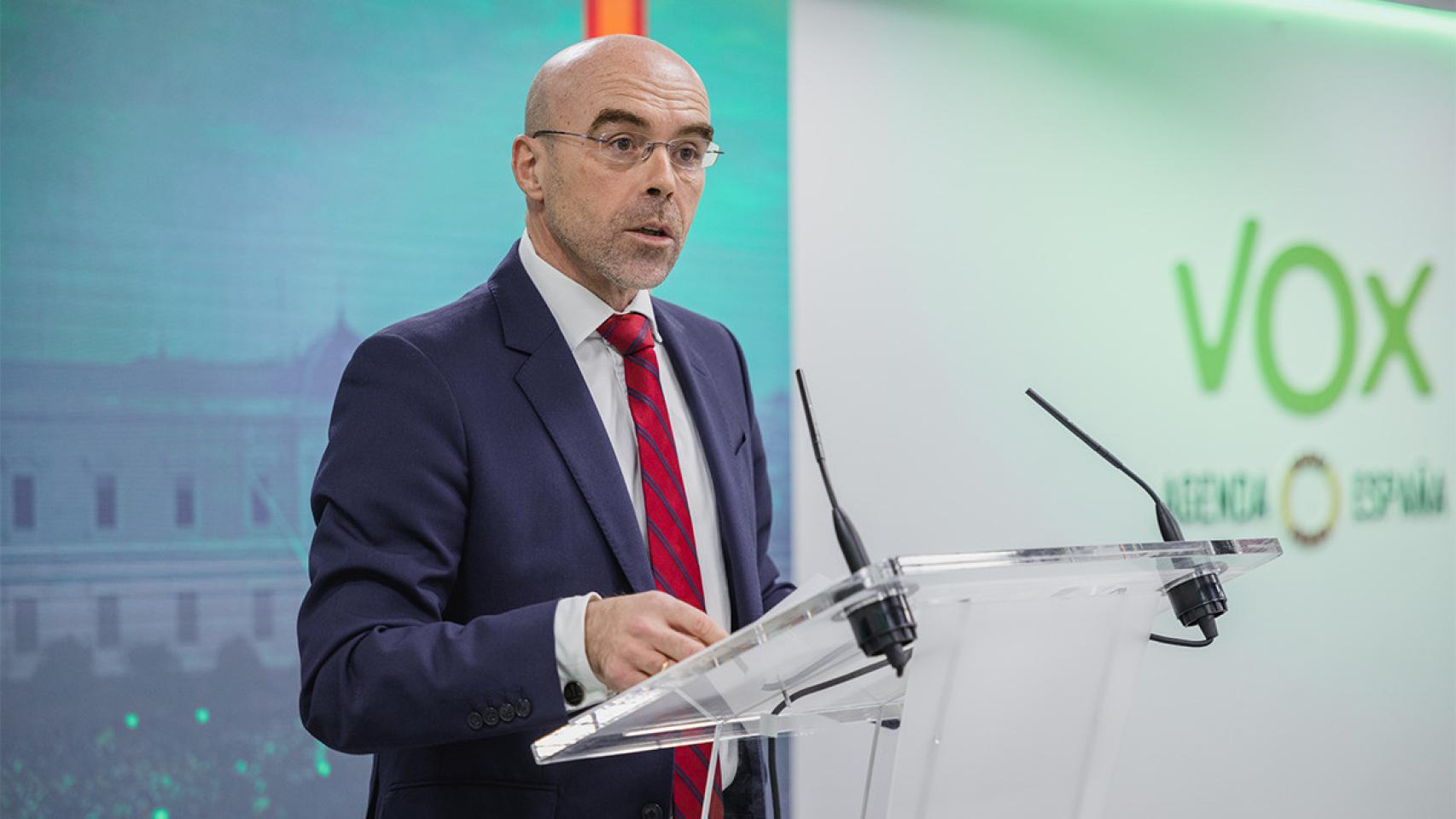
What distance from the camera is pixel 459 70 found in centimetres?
305

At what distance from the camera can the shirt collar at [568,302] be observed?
173 cm

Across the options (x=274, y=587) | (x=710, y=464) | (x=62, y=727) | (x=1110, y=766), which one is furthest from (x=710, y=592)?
(x=62, y=727)

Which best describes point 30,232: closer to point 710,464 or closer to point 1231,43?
point 710,464

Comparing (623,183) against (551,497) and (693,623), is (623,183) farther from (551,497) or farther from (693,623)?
(693,623)

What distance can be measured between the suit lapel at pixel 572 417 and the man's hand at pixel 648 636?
36 centimetres

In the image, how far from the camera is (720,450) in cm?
179

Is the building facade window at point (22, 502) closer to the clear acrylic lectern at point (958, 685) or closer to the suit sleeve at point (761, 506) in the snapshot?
the suit sleeve at point (761, 506)

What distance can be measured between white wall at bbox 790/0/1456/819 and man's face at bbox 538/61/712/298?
5.37ft

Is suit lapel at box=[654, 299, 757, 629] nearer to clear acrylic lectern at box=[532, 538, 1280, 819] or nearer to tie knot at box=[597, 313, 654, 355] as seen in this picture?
tie knot at box=[597, 313, 654, 355]

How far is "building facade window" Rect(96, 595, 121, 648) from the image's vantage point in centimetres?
272

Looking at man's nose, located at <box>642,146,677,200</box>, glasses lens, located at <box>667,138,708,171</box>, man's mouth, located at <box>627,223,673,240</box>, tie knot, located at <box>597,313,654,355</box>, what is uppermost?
glasses lens, located at <box>667,138,708,171</box>

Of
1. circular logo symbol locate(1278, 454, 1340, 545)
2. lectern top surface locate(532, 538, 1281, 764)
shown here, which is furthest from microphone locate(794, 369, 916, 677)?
circular logo symbol locate(1278, 454, 1340, 545)

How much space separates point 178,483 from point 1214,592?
2.22m

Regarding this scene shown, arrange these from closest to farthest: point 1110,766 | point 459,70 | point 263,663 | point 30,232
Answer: point 1110,766, point 30,232, point 263,663, point 459,70
